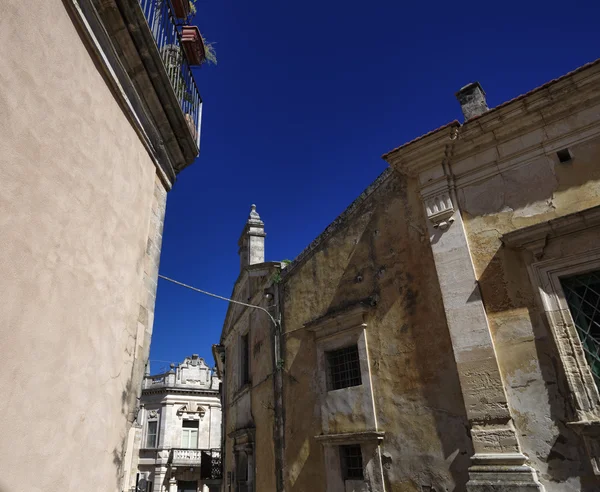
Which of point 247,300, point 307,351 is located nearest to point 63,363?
point 307,351

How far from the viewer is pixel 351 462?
26.2 feet

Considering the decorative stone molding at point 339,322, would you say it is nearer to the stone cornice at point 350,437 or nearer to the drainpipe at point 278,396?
the drainpipe at point 278,396

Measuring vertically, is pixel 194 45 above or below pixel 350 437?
above

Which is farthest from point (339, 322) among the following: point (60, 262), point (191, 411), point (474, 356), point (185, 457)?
point (191, 411)

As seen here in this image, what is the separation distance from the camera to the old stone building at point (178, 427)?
85.8 ft

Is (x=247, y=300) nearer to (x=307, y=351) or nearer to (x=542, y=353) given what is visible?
(x=307, y=351)

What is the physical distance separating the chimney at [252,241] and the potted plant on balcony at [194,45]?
29.2ft

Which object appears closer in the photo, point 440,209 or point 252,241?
point 440,209

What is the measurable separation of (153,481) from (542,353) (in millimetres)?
27217

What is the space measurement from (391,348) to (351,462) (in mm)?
2308

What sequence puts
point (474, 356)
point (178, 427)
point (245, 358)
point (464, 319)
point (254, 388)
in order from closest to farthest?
point (474, 356) < point (464, 319) < point (254, 388) < point (245, 358) < point (178, 427)

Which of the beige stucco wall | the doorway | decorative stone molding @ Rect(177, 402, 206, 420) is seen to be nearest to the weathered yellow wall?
the beige stucco wall

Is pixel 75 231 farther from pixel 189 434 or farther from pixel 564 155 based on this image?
pixel 189 434

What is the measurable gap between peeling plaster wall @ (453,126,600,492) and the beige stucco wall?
506 cm
